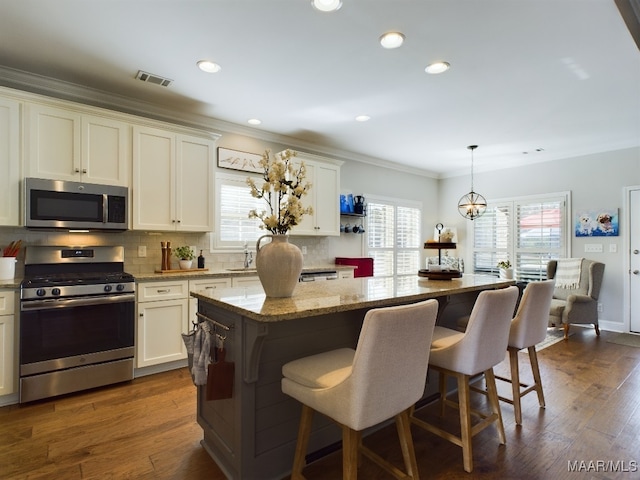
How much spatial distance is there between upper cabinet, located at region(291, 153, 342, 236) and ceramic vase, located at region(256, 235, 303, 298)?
8.82ft

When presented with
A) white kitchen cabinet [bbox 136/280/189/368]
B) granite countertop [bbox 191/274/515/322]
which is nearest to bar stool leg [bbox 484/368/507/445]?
granite countertop [bbox 191/274/515/322]

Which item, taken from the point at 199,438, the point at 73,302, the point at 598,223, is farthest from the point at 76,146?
the point at 598,223

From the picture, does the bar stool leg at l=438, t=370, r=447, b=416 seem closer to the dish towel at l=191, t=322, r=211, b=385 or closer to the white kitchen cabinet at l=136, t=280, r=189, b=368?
the dish towel at l=191, t=322, r=211, b=385

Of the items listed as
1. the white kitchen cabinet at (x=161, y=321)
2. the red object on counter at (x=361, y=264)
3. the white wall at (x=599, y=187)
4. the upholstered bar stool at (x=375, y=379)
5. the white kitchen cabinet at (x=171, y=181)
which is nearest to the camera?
the upholstered bar stool at (x=375, y=379)

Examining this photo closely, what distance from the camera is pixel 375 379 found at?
4.34ft

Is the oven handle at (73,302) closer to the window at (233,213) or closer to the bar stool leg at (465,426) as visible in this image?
the window at (233,213)

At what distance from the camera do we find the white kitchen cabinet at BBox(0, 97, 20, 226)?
2.76 m

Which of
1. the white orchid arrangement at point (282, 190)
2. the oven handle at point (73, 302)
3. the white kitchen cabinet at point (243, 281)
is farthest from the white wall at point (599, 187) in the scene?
the oven handle at point (73, 302)

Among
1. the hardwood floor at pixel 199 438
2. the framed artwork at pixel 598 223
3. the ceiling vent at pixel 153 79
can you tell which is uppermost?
the ceiling vent at pixel 153 79

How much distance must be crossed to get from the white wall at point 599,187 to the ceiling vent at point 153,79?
18.3 feet

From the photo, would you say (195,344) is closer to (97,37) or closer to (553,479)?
(553,479)

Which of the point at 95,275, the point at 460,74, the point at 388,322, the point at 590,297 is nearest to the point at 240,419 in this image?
the point at 388,322

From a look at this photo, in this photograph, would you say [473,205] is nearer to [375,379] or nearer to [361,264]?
[361,264]

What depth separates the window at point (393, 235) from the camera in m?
6.00
